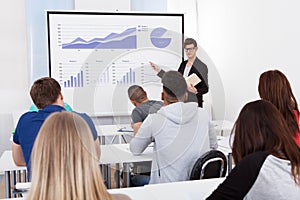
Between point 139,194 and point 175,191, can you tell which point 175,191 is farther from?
point 139,194

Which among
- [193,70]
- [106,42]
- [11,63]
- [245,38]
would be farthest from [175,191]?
[11,63]

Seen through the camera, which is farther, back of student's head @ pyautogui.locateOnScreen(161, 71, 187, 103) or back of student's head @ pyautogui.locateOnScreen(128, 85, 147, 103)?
back of student's head @ pyautogui.locateOnScreen(128, 85, 147, 103)

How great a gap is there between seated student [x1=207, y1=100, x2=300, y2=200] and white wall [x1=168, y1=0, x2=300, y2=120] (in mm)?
2043

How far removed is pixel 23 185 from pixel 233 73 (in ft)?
9.89

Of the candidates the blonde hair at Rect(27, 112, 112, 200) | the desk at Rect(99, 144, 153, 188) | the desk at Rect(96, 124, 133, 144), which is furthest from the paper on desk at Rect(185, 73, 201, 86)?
the blonde hair at Rect(27, 112, 112, 200)

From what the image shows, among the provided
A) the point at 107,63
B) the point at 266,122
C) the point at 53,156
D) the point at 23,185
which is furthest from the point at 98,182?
the point at 107,63

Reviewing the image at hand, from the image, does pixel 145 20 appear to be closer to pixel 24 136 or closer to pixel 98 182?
pixel 24 136

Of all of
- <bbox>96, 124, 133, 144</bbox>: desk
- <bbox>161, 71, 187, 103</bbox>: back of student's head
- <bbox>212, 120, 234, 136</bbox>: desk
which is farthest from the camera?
<bbox>212, 120, 234, 136</bbox>: desk

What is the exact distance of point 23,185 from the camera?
1773 millimetres

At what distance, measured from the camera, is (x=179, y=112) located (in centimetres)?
188

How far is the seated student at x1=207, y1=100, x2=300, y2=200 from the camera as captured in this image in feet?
3.96

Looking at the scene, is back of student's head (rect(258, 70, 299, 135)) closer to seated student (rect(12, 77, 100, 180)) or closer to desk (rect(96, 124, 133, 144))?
seated student (rect(12, 77, 100, 180))

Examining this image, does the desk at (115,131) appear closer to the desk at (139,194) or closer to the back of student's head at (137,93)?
the back of student's head at (137,93)

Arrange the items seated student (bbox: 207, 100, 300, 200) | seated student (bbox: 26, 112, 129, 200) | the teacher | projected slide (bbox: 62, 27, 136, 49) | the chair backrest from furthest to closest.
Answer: projected slide (bbox: 62, 27, 136, 49) → the teacher → the chair backrest → seated student (bbox: 207, 100, 300, 200) → seated student (bbox: 26, 112, 129, 200)
